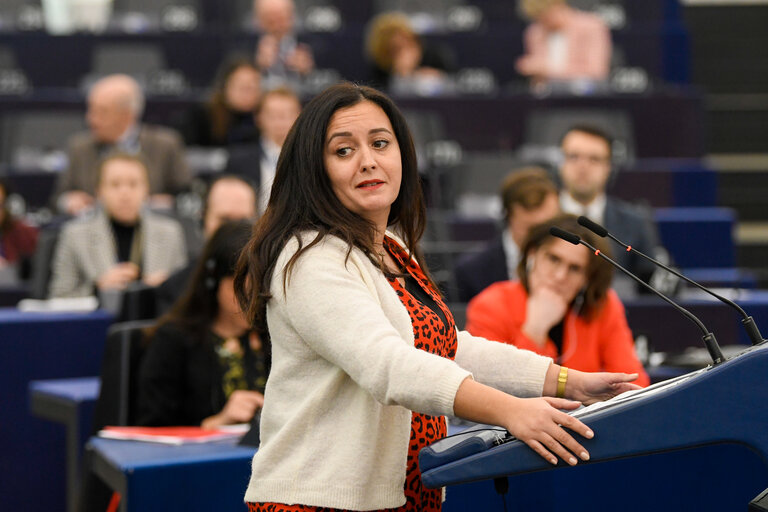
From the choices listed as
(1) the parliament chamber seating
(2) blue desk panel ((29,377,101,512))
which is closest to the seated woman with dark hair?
(2) blue desk panel ((29,377,101,512))

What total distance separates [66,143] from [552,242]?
16.3 feet

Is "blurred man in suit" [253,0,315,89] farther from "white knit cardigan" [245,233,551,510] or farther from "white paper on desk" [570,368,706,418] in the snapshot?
"white paper on desk" [570,368,706,418]

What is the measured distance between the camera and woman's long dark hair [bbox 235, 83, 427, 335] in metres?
1.70

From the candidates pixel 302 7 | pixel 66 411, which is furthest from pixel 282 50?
pixel 66 411

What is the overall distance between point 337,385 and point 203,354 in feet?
5.53

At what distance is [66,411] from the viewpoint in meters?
3.58

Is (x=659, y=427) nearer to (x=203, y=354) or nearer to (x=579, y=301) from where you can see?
(x=579, y=301)

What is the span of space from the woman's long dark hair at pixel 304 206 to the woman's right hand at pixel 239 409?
53.0 inches

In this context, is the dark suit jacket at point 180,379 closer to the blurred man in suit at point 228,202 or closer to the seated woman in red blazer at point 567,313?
the seated woman in red blazer at point 567,313

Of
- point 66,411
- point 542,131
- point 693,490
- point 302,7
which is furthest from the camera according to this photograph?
point 302,7

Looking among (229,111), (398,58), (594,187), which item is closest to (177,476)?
(594,187)

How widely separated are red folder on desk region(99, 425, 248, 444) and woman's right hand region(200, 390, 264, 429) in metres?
0.18

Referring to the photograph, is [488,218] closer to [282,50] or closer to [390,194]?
[282,50]

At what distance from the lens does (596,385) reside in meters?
1.79
